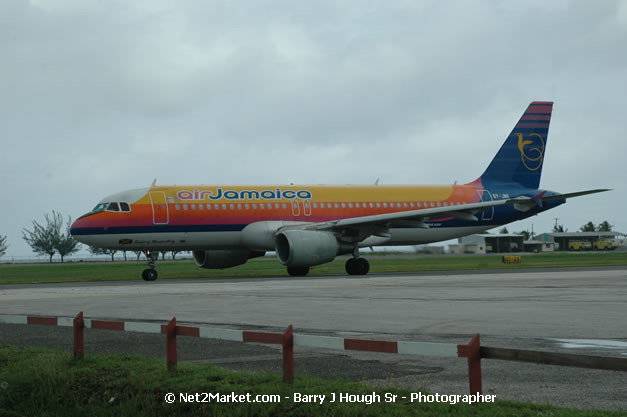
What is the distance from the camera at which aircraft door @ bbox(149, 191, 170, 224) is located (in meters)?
33.3

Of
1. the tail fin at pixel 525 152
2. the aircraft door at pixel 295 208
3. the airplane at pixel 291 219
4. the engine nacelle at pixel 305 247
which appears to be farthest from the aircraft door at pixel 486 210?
the aircraft door at pixel 295 208

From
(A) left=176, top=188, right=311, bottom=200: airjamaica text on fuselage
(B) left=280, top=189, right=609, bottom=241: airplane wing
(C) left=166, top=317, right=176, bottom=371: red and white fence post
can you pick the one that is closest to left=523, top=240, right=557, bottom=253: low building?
(B) left=280, top=189, right=609, bottom=241: airplane wing

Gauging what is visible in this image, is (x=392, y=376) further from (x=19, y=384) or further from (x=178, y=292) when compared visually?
(x=178, y=292)

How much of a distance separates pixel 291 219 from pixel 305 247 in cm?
367

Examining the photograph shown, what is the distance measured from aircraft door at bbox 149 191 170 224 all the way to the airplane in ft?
0.14

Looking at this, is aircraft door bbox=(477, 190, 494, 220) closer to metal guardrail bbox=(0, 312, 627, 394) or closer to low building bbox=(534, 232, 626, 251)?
metal guardrail bbox=(0, 312, 627, 394)

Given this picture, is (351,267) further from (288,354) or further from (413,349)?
(413,349)

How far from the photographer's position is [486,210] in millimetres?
39469

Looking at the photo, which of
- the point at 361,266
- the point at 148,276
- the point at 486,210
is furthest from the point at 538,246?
the point at 148,276

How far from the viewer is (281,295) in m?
22.2

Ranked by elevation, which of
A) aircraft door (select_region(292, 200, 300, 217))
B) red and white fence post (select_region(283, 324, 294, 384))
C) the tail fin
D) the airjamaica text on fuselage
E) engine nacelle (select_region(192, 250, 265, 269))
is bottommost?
red and white fence post (select_region(283, 324, 294, 384))

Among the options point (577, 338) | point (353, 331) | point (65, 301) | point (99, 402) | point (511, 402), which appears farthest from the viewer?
point (65, 301)

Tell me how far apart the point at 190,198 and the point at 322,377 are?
25613 mm

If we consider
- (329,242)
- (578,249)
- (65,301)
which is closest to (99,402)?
(65,301)
